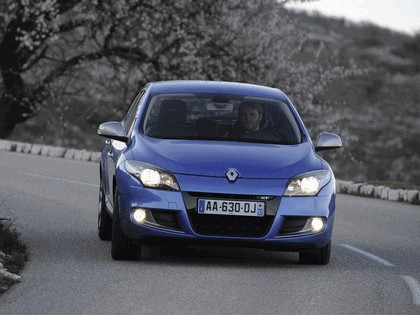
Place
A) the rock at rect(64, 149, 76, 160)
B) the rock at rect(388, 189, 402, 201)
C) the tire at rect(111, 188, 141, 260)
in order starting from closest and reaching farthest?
the tire at rect(111, 188, 141, 260), the rock at rect(388, 189, 402, 201), the rock at rect(64, 149, 76, 160)

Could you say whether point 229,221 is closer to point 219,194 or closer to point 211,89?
point 219,194

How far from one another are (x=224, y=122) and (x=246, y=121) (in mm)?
311

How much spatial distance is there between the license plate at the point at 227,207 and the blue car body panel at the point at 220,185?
0.23ft

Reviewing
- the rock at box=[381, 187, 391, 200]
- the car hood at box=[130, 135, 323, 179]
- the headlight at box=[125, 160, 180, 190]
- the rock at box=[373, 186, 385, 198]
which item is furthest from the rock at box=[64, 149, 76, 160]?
the headlight at box=[125, 160, 180, 190]

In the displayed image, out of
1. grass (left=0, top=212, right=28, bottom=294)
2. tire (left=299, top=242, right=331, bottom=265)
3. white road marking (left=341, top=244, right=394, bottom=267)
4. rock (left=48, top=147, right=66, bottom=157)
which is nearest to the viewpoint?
grass (left=0, top=212, right=28, bottom=294)

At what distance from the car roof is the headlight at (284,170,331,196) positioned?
160 cm

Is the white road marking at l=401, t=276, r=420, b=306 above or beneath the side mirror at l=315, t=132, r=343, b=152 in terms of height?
beneath

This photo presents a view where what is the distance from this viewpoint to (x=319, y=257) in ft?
40.4

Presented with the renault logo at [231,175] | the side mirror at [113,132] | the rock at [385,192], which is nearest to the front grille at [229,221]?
the renault logo at [231,175]

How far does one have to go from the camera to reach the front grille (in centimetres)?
1170

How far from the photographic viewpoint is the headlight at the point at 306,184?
Result: 468 inches

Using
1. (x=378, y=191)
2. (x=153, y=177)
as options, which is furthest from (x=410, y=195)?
(x=153, y=177)

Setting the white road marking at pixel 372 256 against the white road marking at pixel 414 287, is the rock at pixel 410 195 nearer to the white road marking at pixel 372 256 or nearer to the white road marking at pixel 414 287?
the white road marking at pixel 372 256

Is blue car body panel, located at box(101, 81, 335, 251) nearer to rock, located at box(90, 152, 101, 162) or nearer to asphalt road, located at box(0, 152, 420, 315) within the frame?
asphalt road, located at box(0, 152, 420, 315)
